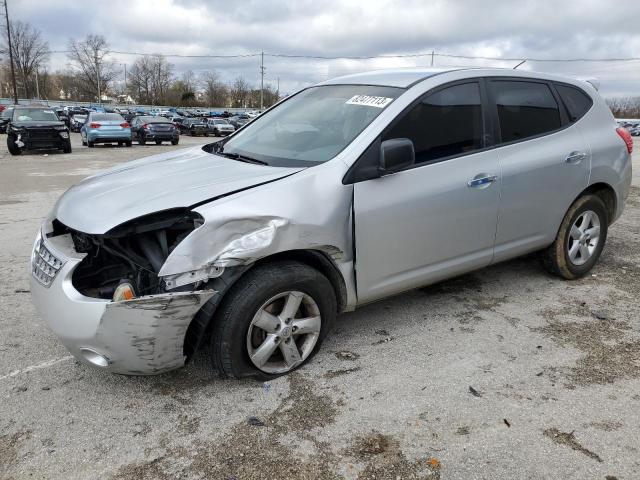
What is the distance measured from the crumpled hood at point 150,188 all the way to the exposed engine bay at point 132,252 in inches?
2.7

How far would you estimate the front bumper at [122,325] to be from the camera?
8.25 ft

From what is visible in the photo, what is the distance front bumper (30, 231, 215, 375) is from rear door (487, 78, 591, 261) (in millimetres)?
2396

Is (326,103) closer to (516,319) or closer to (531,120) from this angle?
(531,120)

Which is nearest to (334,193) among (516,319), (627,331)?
(516,319)

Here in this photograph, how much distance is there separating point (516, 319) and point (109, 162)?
47.2 feet

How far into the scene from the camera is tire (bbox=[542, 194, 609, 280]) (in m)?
4.38

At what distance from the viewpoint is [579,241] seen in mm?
4547

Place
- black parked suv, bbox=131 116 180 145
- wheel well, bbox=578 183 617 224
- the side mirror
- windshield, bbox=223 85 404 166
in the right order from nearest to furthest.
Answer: the side mirror, windshield, bbox=223 85 404 166, wheel well, bbox=578 183 617 224, black parked suv, bbox=131 116 180 145

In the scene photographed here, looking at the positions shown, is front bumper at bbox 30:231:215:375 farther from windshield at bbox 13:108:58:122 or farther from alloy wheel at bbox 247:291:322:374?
windshield at bbox 13:108:58:122

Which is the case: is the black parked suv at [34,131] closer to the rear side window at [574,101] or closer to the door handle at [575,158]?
the rear side window at [574,101]

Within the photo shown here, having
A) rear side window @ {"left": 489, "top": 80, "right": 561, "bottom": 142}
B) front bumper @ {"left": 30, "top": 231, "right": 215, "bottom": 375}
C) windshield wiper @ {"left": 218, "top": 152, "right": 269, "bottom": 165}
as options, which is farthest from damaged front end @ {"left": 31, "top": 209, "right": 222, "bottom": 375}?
rear side window @ {"left": 489, "top": 80, "right": 561, "bottom": 142}

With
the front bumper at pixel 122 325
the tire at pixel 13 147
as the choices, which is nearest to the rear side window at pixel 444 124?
the front bumper at pixel 122 325

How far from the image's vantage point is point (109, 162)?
1564 cm

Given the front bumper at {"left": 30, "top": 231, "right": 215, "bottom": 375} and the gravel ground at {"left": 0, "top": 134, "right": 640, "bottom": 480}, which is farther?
the front bumper at {"left": 30, "top": 231, "right": 215, "bottom": 375}
